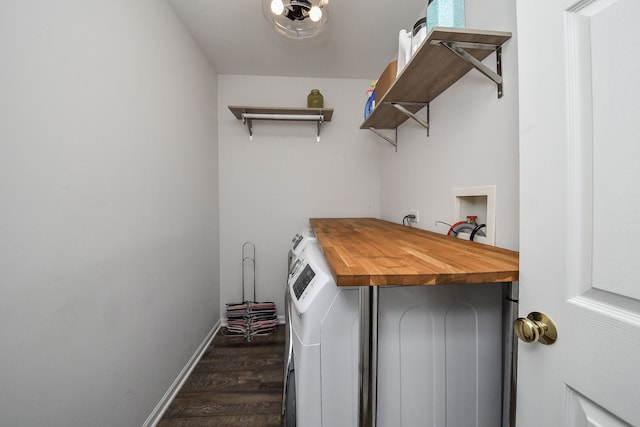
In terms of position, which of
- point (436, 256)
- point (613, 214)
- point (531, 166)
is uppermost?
point (531, 166)

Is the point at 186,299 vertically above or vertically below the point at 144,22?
below

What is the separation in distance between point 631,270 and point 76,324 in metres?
1.60

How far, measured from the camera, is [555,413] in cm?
52

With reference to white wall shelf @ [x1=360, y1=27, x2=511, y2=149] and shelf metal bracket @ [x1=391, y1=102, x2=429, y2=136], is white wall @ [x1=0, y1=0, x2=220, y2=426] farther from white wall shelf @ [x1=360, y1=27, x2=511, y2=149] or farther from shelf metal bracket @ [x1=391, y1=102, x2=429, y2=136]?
shelf metal bracket @ [x1=391, y1=102, x2=429, y2=136]

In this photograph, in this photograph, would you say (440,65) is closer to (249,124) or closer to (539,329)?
(539,329)

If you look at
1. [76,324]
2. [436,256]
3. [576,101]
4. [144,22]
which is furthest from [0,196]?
[576,101]

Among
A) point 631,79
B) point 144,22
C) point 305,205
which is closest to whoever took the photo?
point 631,79

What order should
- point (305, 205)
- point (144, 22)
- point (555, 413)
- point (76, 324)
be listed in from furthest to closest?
point (305, 205), point (144, 22), point (76, 324), point (555, 413)

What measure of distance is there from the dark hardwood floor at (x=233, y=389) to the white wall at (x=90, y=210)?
0.18m

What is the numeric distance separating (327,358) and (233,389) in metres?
1.25

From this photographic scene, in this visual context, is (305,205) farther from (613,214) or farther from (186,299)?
(613,214)

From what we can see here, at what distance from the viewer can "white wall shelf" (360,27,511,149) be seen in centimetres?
91

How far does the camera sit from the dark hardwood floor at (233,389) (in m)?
1.41

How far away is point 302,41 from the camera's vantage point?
1.92 metres
